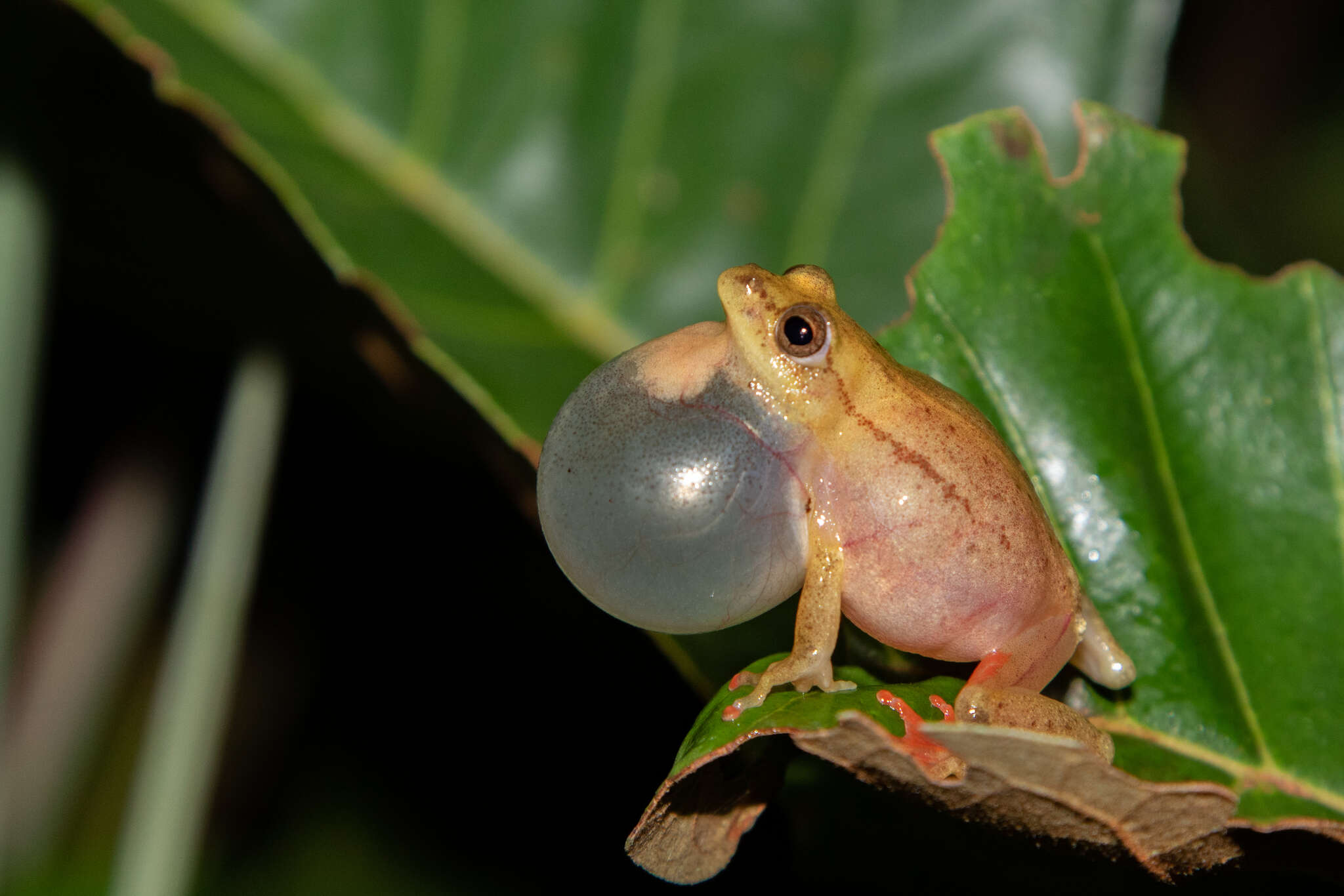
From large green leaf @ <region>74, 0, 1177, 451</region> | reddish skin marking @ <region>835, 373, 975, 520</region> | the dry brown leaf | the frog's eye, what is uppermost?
large green leaf @ <region>74, 0, 1177, 451</region>

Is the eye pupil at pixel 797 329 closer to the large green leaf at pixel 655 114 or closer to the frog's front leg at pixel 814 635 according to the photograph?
the frog's front leg at pixel 814 635

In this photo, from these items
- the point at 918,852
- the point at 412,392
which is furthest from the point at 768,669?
the point at 412,392

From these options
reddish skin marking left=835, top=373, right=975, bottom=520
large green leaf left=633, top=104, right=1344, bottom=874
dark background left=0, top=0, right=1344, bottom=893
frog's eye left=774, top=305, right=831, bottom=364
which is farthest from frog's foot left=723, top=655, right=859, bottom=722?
dark background left=0, top=0, right=1344, bottom=893

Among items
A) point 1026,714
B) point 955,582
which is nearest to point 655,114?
point 955,582

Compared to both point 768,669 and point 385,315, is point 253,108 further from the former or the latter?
point 768,669

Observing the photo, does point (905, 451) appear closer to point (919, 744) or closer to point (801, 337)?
point (801, 337)

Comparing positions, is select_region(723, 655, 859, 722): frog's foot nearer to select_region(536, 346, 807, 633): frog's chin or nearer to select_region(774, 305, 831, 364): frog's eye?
select_region(536, 346, 807, 633): frog's chin

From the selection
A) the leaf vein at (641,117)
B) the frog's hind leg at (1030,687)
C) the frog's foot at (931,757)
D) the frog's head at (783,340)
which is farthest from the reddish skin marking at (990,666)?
the leaf vein at (641,117)
